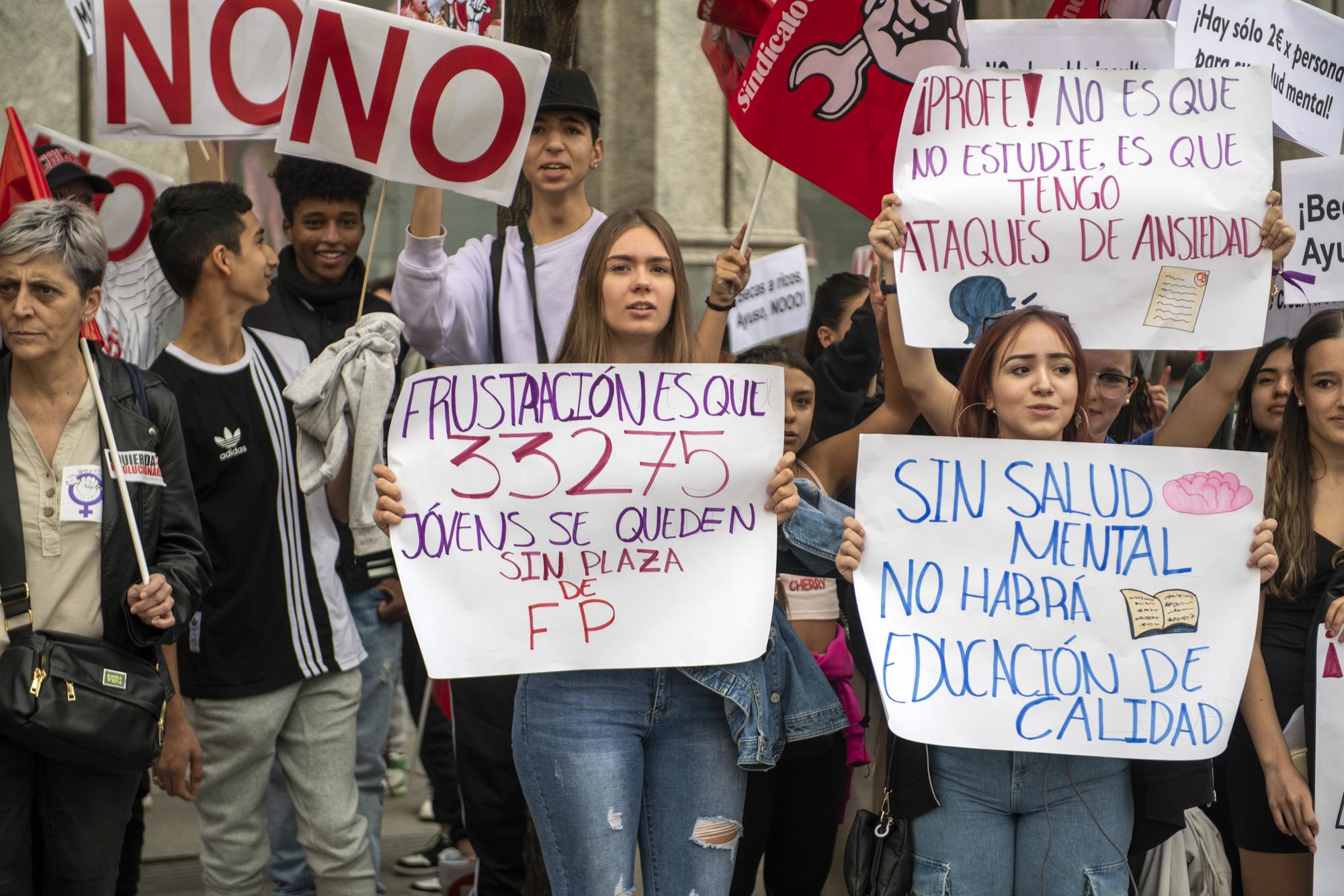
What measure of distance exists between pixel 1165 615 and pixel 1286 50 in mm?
2367

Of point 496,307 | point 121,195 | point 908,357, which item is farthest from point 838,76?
point 121,195

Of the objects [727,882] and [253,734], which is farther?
[253,734]

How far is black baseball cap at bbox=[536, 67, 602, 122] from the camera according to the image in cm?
415

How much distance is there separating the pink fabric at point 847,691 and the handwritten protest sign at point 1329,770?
1076 millimetres

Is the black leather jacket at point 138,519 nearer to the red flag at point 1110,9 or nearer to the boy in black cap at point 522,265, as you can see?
the boy in black cap at point 522,265

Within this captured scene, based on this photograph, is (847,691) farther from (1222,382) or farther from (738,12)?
(738,12)

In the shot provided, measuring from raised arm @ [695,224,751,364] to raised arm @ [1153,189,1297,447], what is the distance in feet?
3.54

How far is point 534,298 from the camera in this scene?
3986mm

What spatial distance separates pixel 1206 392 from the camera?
3.37 m

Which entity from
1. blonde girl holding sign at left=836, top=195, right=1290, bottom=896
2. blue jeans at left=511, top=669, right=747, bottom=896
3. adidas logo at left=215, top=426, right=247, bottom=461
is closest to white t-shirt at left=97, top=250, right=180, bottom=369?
adidas logo at left=215, top=426, right=247, bottom=461

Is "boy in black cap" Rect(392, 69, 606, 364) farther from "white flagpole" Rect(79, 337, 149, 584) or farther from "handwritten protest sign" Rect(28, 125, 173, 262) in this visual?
"handwritten protest sign" Rect(28, 125, 173, 262)

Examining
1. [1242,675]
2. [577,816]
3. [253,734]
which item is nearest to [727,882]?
[577,816]

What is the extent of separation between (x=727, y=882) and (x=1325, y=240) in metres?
2.65

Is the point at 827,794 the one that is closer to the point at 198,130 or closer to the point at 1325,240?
the point at 1325,240
